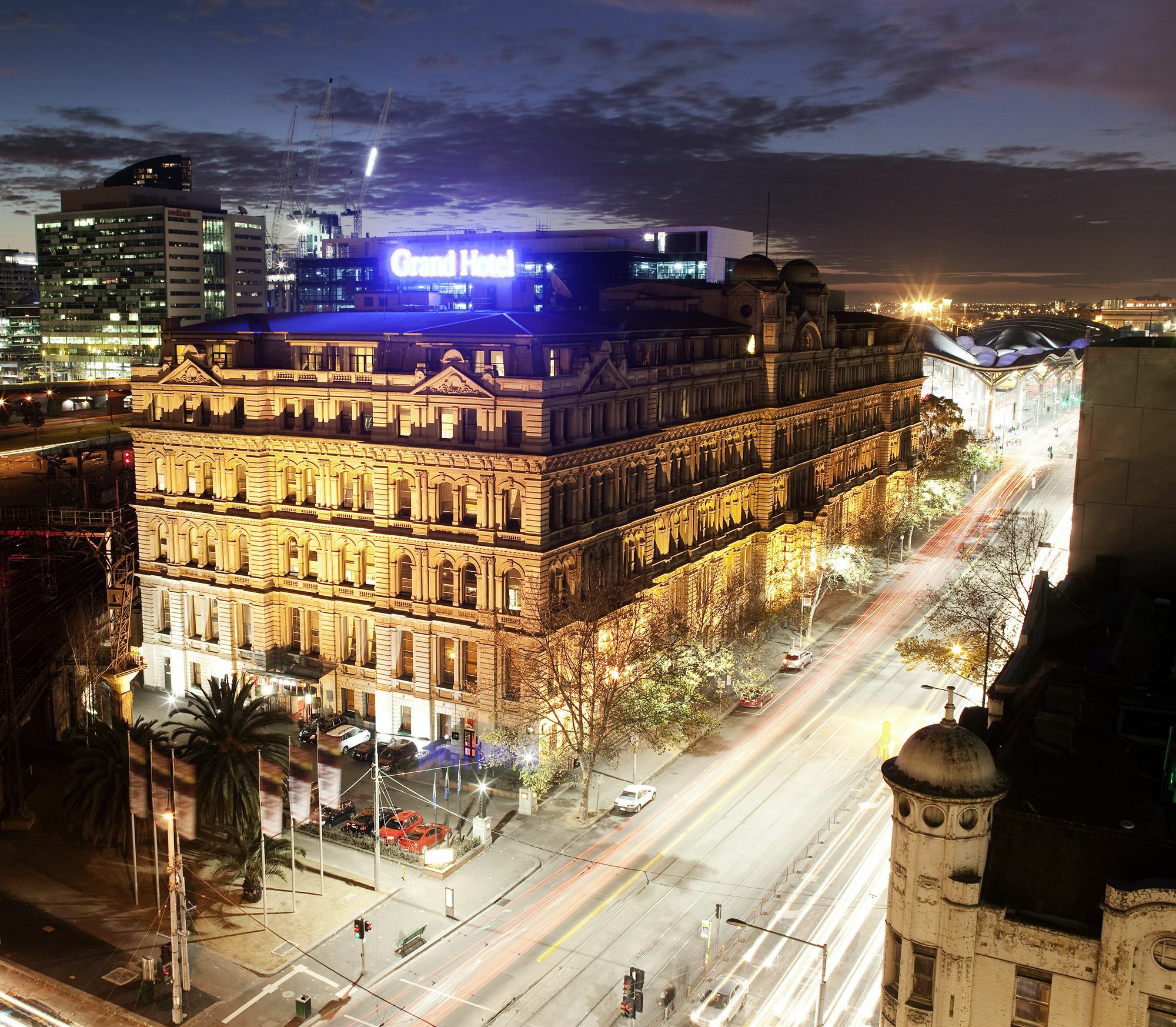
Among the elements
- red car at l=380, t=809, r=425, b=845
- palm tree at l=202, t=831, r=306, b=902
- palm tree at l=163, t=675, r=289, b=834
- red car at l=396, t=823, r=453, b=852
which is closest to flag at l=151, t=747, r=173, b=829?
palm tree at l=163, t=675, r=289, b=834

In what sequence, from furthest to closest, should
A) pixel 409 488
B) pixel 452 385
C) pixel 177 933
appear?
pixel 409 488 → pixel 452 385 → pixel 177 933

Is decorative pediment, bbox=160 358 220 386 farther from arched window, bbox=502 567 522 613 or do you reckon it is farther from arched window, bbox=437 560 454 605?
arched window, bbox=502 567 522 613

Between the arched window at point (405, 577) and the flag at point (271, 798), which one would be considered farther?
the arched window at point (405, 577)

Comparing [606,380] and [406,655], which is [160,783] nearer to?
[406,655]

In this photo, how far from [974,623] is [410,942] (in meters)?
49.4

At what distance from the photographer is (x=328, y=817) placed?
62.5 m

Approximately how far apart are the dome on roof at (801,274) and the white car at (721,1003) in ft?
285

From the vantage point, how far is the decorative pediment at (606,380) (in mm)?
70500

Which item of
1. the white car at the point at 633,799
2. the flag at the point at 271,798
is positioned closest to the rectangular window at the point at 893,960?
the flag at the point at 271,798

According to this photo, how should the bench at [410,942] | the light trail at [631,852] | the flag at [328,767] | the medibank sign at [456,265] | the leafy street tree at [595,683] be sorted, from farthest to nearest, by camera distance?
1. the medibank sign at [456,265]
2. the leafy street tree at [595,683]
3. the flag at [328,767]
4. the bench at [410,942]
5. the light trail at [631,852]

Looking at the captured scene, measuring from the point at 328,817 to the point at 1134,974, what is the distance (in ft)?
145

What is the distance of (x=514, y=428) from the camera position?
67.1 metres

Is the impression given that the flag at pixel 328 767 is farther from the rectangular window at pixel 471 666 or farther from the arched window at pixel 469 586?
the arched window at pixel 469 586

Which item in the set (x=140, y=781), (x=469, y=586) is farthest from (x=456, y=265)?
(x=140, y=781)
